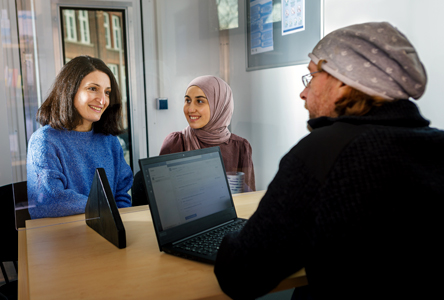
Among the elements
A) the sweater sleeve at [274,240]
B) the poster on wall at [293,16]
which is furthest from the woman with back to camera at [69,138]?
the poster on wall at [293,16]

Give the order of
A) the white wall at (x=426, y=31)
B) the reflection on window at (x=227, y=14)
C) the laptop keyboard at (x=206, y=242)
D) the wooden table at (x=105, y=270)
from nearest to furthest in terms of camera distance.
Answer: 1. the wooden table at (x=105, y=270)
2. the laptop keyboard at (x=206, y=242)
3. the white wall at (x=426, y=31)
4. the reflection on window at (x=227, y=14)

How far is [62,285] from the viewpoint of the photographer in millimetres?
811

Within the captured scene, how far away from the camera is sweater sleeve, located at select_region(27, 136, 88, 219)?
1.36 meters

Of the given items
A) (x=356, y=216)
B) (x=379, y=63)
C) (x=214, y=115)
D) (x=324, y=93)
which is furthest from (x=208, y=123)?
(x=356, y=216)

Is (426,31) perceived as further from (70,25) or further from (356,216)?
(70,25)

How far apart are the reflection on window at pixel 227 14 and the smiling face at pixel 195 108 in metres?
0.33

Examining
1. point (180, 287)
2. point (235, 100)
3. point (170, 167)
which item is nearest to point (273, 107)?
point (235, 100)

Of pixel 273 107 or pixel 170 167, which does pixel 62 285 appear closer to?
pixel 170 167

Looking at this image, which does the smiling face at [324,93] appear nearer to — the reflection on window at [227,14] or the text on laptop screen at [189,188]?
the text on laptop screen at [189,188]

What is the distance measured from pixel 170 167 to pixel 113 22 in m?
0.74

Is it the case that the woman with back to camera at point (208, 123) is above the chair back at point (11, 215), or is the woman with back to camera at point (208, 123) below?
above

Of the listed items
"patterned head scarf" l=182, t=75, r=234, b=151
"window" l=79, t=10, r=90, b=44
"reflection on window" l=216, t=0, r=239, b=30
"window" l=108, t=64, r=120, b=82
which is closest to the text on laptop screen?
"patterned head scarf" l=182, t=75, r=234, b=151

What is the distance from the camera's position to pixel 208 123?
1691mm

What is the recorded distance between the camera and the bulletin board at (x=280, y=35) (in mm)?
1838
